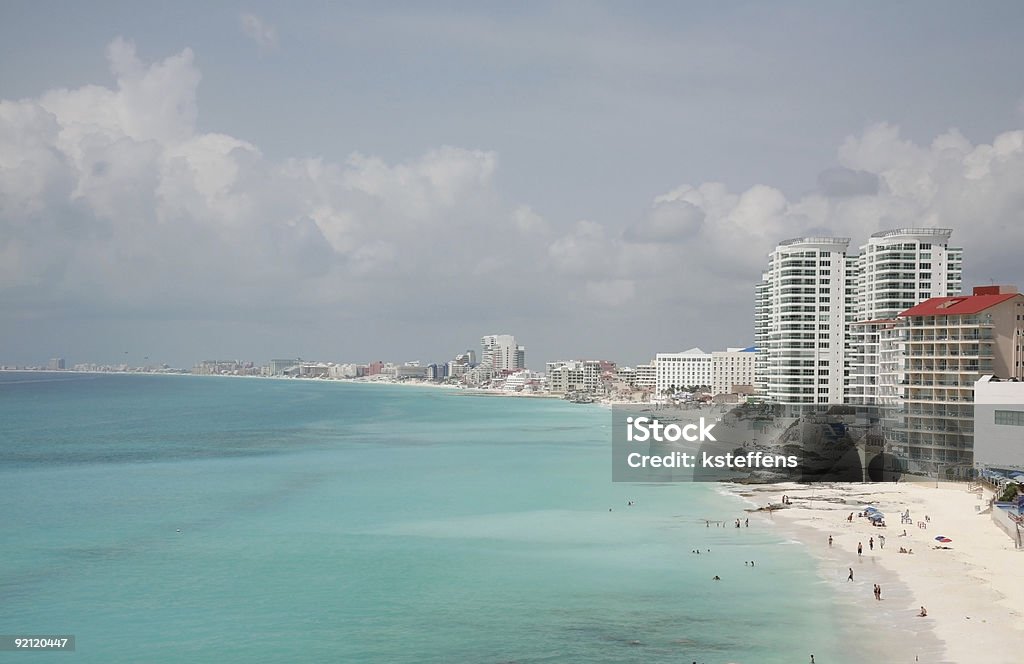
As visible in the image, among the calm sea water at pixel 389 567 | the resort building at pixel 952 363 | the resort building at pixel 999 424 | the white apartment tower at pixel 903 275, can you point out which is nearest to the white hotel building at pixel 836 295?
the white apartment tower at pixel 903 275

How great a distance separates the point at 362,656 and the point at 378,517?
86.8 ft

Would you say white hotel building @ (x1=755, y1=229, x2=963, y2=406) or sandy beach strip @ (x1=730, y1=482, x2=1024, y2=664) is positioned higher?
white hotel building @ (x1=755, y1=229, x2=963, y2=406)

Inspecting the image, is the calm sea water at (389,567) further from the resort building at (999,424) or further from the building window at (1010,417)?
the building window at (1010,417)

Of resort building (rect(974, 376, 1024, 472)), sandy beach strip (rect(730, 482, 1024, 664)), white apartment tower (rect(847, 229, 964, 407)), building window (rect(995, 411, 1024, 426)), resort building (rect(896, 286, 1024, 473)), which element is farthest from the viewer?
white apartment tower (rect(847, 229, 964, 407))

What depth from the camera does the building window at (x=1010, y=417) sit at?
59812 millimetres

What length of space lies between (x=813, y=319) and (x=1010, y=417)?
49292mm

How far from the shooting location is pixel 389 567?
43469mm

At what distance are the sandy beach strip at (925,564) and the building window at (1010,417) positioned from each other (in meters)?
5.14

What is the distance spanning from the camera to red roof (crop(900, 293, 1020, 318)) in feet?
223

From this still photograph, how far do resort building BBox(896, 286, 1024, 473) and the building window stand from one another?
4635 mm

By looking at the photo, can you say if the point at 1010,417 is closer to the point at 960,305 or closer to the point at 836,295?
the point at 960,305

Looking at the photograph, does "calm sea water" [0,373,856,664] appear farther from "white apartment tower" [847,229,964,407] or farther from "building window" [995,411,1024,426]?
"white apartment tower" [847,229,964,407]

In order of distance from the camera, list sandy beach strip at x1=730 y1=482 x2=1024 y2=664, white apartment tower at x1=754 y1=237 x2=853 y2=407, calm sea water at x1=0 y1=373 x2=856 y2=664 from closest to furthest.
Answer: sandy beach strip at x1=730 y1=482 x2=1024 y2=664, calm sea water at x1=0 y1=373 x2=856 y2=664, white apartment tower at x1=754 y1=237 x2=853 y2=407

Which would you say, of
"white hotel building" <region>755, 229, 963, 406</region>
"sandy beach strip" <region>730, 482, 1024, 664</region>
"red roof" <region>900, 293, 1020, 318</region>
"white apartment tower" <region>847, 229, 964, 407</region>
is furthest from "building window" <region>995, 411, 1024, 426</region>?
"white hotel building" <region>755, 229, 963, 406</region>
